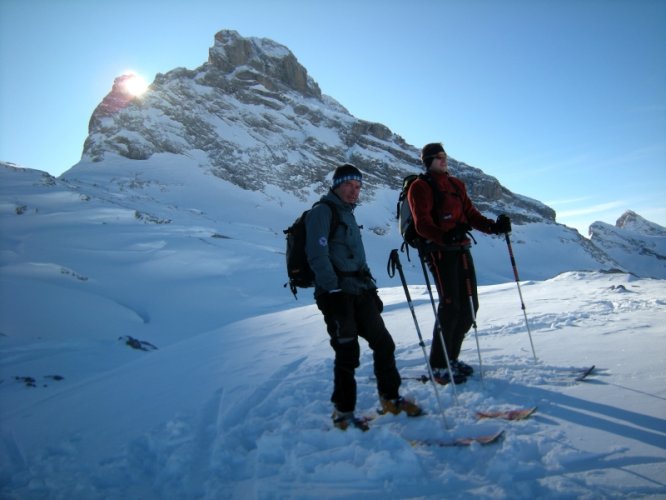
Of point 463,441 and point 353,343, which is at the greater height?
point 353,343

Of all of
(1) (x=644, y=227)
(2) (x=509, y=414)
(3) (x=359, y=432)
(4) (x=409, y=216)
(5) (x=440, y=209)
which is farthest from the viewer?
(1) (x=644, y=227)

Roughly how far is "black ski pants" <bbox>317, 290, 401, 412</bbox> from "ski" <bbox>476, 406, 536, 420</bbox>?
0.76 meters

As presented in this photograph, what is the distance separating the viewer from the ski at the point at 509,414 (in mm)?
2955

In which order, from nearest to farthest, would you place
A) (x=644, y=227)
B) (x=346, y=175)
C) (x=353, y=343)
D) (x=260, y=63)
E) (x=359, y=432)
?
(x=359, y=432) < (x=353, y=343) < (x=346, y=175) < (x=260, y=63) < (x=644, y=227)

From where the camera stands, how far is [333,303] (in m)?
3.30

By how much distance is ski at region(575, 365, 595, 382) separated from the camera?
3415mm

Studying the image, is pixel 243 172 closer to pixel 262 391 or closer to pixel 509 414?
pixel 262 391

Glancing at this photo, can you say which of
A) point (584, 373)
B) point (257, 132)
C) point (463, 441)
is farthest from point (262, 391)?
point (257, 132)

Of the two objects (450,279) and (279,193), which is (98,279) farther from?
(279,193)

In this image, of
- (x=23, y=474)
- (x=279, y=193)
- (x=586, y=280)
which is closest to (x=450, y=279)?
(x=23, y=474)

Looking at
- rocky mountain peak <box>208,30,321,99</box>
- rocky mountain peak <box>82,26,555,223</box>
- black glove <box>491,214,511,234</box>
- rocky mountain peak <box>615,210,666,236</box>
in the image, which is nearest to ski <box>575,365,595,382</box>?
black glove <box>491,214,511,234</box>

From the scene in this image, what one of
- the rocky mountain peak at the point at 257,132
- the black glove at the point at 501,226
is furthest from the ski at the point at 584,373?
the rocky mountain peak at the point at 257,132

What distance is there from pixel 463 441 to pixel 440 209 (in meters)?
2.23

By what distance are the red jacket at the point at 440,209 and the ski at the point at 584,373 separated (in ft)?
5.19
